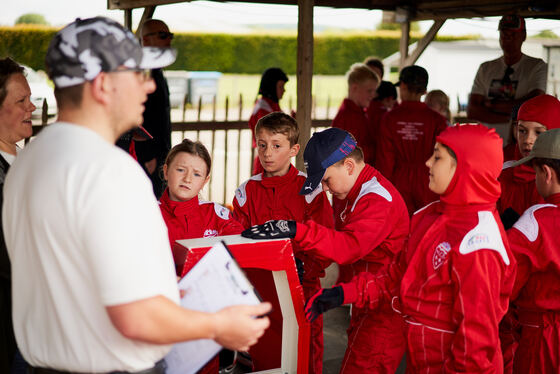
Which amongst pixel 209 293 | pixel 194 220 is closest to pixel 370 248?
pixel 194 220

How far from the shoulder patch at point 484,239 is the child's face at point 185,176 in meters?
1.44

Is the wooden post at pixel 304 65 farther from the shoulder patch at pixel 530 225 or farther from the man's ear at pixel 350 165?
the shoulder patch at pixel 530 225

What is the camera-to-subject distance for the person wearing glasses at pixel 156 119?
4922 mm

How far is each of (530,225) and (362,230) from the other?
719 millimetres

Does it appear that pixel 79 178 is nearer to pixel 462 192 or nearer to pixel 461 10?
pixel 462 192

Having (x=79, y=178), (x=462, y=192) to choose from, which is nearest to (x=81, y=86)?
(x=79, y=178)

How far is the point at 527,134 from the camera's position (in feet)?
11.6

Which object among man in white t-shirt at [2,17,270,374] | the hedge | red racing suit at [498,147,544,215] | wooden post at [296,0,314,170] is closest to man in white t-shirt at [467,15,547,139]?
Answer: wooden post at [296,0,314,170]

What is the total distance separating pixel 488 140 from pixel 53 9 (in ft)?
114

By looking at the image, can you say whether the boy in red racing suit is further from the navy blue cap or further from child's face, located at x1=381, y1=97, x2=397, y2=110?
child's face, located at x1=381, y1=97, x2=397, y2=110

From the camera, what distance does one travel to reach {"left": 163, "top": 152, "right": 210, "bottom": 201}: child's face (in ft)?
10.2

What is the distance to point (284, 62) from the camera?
34.5m

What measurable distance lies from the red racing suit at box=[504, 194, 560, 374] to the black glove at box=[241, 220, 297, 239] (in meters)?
0.95

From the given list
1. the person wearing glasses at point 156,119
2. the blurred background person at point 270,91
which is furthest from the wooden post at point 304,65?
the blurred background person at point 270,91
